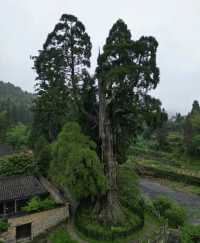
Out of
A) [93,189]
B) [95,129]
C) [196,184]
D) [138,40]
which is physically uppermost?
[138,40]

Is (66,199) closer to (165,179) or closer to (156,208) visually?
(156,208)

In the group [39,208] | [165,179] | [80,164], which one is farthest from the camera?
[165,179]

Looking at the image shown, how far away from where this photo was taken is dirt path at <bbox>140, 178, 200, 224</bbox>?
80.2 ft

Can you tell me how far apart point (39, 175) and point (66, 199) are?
571 centimetres

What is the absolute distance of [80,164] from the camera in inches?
607

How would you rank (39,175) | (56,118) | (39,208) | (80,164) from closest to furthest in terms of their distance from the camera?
(80,164)
(39,208)
(56,118)
(39,175)

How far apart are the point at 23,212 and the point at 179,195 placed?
855 inches

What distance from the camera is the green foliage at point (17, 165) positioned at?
22953 millimetres

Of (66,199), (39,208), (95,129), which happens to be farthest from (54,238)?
(95,129)

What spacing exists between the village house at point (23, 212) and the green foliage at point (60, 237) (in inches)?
37.3

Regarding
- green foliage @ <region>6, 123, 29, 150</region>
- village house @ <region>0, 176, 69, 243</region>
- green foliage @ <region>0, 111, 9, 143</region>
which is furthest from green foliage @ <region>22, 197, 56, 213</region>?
green foliage @ <region>0, 111, 9, 143</region>

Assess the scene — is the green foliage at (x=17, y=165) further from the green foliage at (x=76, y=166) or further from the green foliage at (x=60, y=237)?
the green foliage at (x=60, y=237)

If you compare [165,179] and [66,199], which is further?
[165,179]

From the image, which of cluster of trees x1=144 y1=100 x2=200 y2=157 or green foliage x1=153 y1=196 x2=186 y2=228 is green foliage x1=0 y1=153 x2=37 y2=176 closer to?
green foliage x1=153 y1=196 x2=186 y2=228
